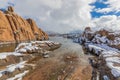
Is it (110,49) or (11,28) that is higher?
(11,28)

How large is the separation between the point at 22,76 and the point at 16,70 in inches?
109

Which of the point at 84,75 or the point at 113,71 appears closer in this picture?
the point at 113,71

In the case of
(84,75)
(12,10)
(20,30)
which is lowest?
(84,75)

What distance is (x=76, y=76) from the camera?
1037 inches

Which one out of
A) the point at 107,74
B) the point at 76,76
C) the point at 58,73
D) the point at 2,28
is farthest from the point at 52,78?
the point at 2,28

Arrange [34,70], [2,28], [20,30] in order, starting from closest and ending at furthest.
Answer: [34,70]
[2,28]
[20,30]

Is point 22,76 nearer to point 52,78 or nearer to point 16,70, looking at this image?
point 16,70

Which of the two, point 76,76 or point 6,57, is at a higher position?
point 6,57

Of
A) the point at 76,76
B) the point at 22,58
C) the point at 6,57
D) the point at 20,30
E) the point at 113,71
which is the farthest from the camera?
the point at 20,30

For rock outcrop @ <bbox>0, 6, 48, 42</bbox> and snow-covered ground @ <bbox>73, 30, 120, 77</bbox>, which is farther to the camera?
rock outcrop @ <bbox>0, 6, 48, 42</bbox>

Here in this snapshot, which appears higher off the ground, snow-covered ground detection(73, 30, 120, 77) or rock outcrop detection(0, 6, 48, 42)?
rock outcrop detection(0, 6, 48, 42)

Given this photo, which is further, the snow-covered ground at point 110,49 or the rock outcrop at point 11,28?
the rock outcrop at point 11,28

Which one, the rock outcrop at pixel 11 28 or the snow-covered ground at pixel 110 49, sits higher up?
the rock outcrop at pixel 11 28

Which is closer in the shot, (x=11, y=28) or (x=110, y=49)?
(x=110, y=49)
